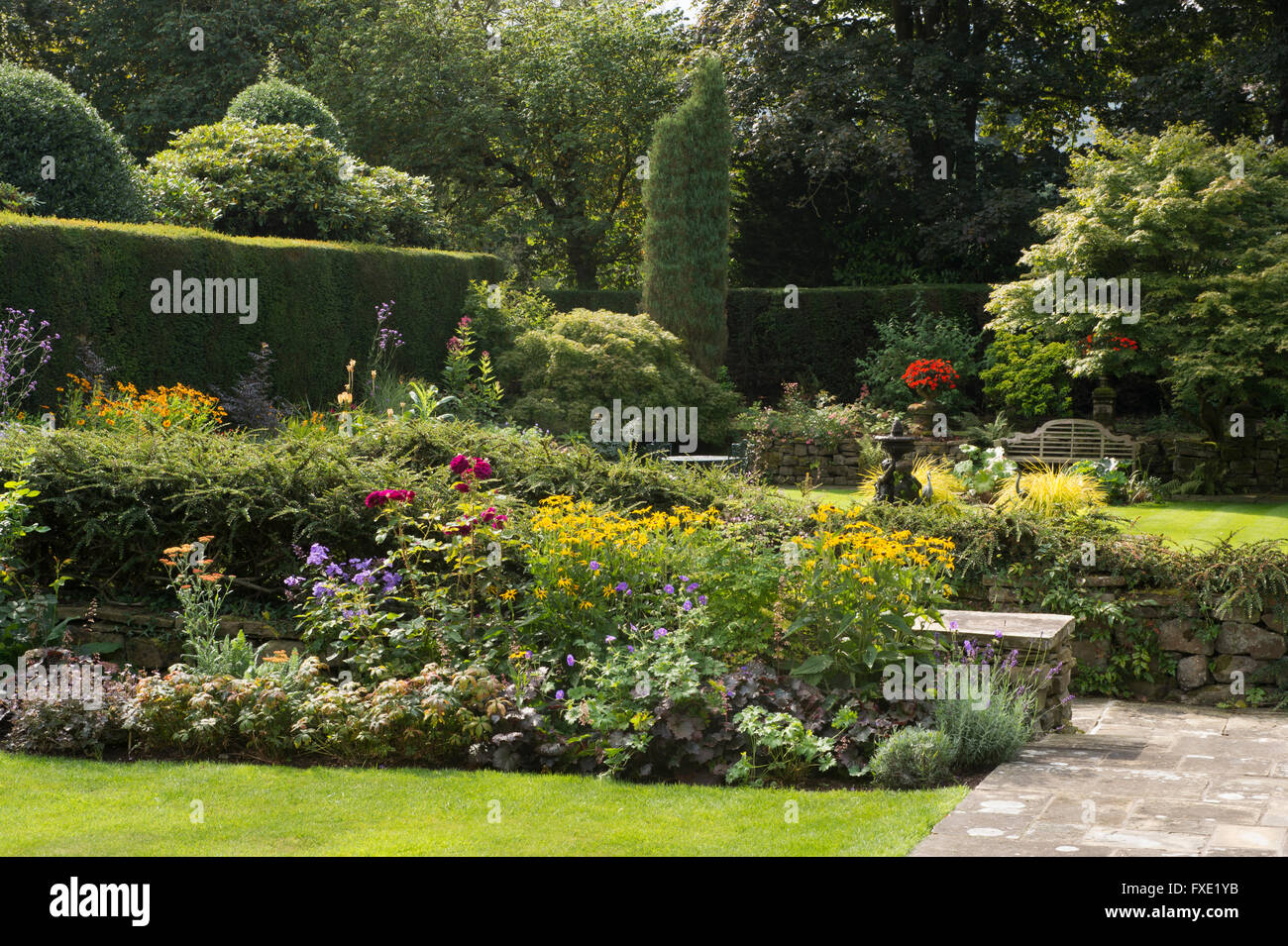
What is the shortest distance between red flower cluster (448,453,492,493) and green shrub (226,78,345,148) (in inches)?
403

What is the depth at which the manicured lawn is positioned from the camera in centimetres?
988

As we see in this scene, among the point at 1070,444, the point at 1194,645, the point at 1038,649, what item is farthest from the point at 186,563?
the point at 1070,444

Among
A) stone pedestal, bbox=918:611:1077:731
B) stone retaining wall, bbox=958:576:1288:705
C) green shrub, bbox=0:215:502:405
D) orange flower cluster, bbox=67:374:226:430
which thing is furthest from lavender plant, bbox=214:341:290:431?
stone retaining wall, bbox=958:576:1288:705

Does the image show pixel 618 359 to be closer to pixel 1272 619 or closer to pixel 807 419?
pixel 807 419

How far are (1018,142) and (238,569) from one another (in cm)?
2034

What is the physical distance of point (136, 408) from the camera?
29.8ft

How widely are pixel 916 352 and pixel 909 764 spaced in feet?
42.7

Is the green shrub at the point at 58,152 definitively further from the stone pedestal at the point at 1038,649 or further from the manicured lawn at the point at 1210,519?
the manicured lawn at the point at 1210,519

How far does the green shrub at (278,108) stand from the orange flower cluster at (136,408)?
694 cm

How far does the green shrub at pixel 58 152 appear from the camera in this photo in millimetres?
11594

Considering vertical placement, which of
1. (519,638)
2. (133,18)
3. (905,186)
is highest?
(133,18)

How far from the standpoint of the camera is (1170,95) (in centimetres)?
1786
